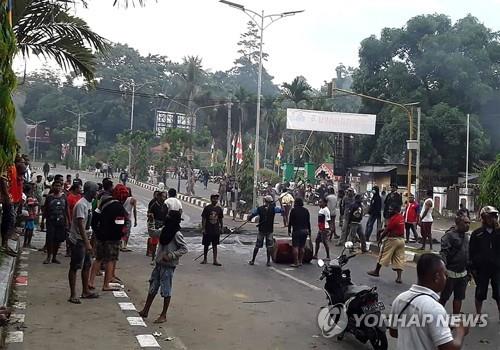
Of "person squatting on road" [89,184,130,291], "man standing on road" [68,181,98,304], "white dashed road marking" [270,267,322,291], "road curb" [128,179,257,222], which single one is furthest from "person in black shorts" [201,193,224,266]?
"man standing on road" [68,181,98,304]

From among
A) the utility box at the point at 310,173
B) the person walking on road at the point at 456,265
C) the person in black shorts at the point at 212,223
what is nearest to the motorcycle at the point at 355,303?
the person walking on road at the point at 456,265

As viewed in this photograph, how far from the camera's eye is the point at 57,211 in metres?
11.2

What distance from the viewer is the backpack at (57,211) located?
1120cm

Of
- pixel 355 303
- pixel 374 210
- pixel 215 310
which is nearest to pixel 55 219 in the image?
pixel 215 310

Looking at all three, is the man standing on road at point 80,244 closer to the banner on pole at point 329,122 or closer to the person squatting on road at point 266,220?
the person squatting on road at point 266,220

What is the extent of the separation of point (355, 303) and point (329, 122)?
27.8 m

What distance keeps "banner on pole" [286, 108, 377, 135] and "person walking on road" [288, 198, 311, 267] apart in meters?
21.0

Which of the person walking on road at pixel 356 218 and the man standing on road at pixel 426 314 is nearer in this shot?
the man standing on road at pixel 426 314

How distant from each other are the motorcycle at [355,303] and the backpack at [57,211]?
5773 mm

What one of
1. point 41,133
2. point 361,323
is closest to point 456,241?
point 361,323

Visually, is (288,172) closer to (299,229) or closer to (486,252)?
(299,229)

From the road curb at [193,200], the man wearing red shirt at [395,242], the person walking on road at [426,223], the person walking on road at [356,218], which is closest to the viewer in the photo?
the man wearing red shirt at [395,242]

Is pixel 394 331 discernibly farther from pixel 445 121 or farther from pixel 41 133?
pixel 41 133

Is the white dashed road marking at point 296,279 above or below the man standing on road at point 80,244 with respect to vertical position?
below
